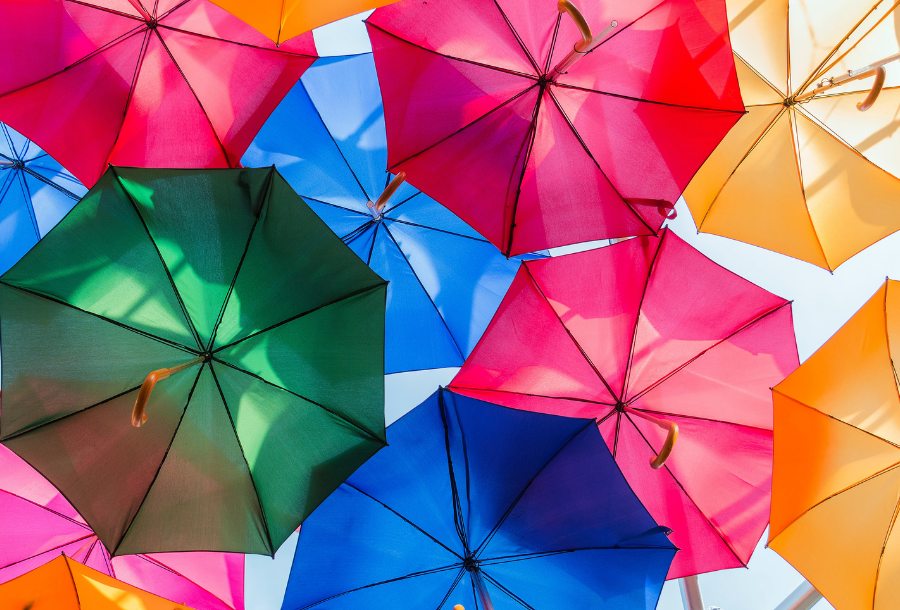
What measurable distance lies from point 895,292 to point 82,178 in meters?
4.82

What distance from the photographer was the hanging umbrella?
3213 millimetres

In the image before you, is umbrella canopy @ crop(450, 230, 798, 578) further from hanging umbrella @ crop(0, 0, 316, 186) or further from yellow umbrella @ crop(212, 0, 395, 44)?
A: hanging umbrella @ crop(0, 0, 316, 186)

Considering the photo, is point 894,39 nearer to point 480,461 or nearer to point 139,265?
point 480,461

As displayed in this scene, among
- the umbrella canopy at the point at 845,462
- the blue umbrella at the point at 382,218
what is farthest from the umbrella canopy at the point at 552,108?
the umbrella canopy at the point at 845,462

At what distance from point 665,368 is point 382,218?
203 centimetres

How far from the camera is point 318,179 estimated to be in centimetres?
371

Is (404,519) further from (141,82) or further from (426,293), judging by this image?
(141,82)

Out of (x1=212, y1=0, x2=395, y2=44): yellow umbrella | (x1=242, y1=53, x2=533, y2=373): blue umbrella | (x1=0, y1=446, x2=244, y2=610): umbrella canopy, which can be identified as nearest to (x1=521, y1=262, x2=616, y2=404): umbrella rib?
(x1=242, y1=53, x2=533, y2=373): blue umbrella

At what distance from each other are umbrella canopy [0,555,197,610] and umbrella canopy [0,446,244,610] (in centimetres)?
82

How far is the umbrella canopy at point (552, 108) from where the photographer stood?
2.99m

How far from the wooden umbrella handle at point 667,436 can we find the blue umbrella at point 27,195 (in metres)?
4.11

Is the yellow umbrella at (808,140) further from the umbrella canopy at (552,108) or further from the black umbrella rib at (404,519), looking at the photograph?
the black umbrella rib at (404,519)

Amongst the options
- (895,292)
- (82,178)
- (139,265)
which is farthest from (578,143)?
(82,178)

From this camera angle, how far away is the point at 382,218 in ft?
12.5
